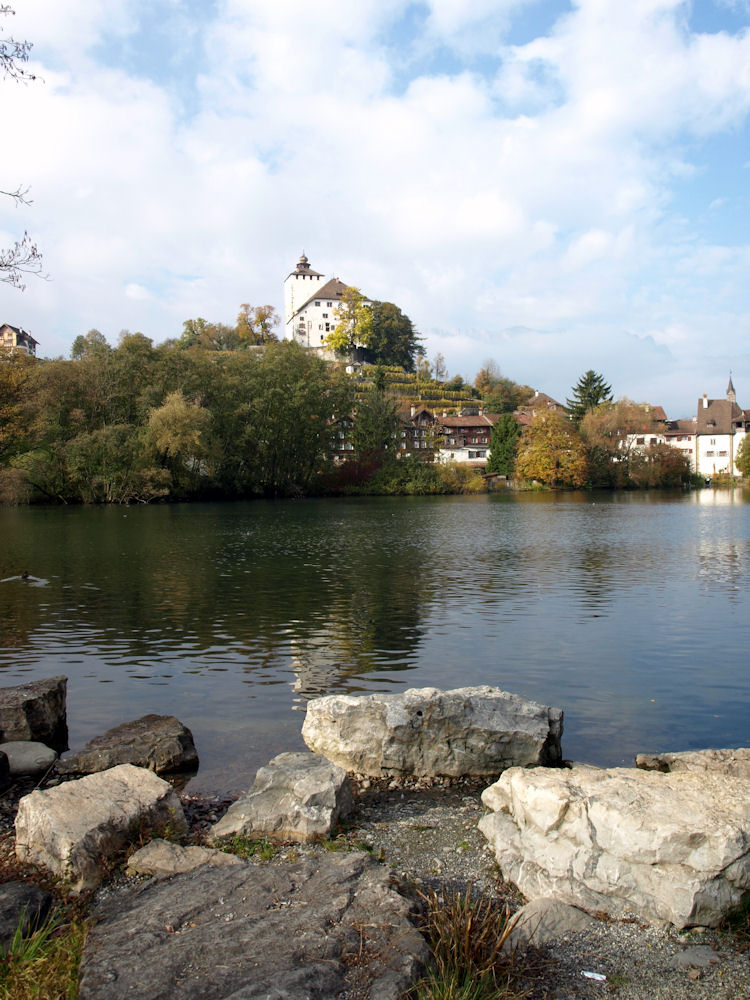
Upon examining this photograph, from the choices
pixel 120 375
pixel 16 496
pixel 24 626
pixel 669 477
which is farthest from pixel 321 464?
pixel 24 626

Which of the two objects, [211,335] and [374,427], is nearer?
[374,427]

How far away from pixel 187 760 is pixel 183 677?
5.31 meters

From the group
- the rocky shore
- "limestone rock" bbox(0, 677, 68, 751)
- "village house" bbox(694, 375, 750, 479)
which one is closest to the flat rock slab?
the rocky shore

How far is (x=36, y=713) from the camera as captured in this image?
12484 mm

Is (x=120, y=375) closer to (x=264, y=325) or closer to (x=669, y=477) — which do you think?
(x=669, y=477)

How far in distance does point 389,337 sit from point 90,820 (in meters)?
182

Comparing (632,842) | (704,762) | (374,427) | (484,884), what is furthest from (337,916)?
(374,427)

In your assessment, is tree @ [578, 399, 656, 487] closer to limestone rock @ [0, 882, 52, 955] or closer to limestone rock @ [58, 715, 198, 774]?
limestone rock @ [58, 715, 198, 774]

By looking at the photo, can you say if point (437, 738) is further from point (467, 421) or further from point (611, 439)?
point (467, 421)

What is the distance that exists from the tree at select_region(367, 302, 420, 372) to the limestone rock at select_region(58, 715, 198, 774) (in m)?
173

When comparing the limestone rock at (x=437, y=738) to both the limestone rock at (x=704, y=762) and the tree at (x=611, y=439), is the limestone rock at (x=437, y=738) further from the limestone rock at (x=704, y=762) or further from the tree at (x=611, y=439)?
the tree at (x=611, y=439)

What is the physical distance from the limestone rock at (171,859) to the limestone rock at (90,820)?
1.18 feet

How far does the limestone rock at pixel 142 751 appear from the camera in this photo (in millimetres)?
11180

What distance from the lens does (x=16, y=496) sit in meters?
72.9
